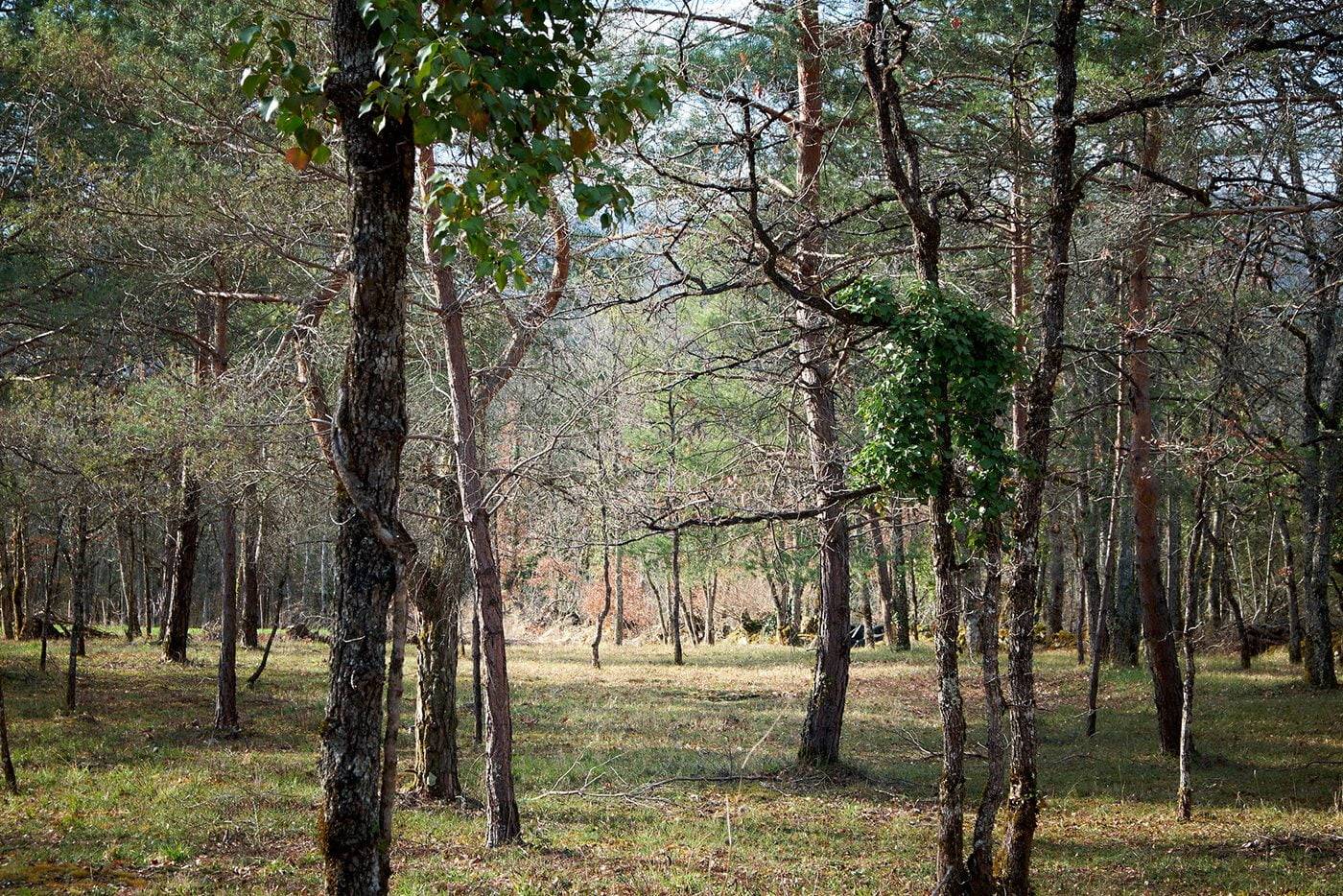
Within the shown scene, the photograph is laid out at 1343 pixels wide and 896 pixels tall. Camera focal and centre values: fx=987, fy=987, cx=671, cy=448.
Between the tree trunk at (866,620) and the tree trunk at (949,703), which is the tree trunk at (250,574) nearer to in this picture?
the tree trunk at (949,703)

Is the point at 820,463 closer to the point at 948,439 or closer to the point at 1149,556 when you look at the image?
the point at 948,439

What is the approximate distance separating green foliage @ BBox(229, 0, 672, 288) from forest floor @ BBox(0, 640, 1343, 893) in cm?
551

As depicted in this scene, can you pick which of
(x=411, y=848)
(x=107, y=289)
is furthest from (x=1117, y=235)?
(x=107, y=289)

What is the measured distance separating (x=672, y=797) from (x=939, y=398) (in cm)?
649

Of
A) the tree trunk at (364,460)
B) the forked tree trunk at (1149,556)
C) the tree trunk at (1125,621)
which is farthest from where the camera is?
the tree trunk at (1125,621)

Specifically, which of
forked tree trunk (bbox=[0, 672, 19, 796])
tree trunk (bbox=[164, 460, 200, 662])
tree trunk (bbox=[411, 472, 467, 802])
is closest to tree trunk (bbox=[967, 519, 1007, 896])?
tree trunk (bbox=[411, 472, 467, 802])

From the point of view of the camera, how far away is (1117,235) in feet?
30.2

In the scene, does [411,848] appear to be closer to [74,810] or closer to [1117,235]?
[74,810]

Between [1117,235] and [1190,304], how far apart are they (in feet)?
3.00

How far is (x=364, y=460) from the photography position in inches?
151

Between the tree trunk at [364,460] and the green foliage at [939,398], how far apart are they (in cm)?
439

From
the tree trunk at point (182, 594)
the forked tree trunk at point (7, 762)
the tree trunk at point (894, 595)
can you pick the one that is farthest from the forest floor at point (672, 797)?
the tree trunk at point (894, 595)

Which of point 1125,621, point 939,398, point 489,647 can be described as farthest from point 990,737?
point 1125,621

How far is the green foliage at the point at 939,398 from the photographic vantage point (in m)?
7.30
